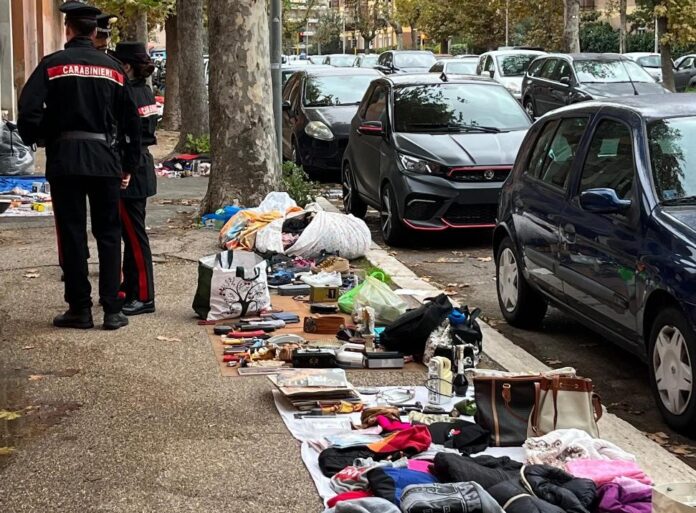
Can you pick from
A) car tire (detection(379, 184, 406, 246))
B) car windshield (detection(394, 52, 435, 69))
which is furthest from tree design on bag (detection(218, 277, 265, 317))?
car windshield (detection(394, 52, 435, 69))

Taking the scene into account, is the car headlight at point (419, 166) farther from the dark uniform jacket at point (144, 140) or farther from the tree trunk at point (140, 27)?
the tree trunk at point (140, 27)

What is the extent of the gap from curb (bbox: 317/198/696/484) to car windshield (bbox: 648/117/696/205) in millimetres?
1324

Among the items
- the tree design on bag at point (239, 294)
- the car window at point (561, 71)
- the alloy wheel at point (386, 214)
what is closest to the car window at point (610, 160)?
the tree design on bag at point (239, 294)

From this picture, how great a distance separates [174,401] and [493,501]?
8.27 ft

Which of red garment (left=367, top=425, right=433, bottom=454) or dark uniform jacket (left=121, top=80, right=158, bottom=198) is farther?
dark uniform jacket (left=121, top=80, right=158, bottom=198)

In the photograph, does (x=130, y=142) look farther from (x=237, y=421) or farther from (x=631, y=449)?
(x=631, y=449)

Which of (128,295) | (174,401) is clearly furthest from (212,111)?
(174,401)

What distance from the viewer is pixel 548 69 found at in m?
26.9

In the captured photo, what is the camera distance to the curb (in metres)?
5.70

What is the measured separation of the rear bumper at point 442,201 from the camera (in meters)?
12.7

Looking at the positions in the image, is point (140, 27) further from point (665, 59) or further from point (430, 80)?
point (430, 80)

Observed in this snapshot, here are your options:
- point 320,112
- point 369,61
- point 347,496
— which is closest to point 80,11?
point 347,496

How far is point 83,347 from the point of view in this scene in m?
7.95

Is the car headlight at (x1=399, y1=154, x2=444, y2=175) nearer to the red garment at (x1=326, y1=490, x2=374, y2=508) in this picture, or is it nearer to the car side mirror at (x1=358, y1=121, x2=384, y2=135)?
the car side mirror at (x1=358, y1=121, x2=384, y2=135)
